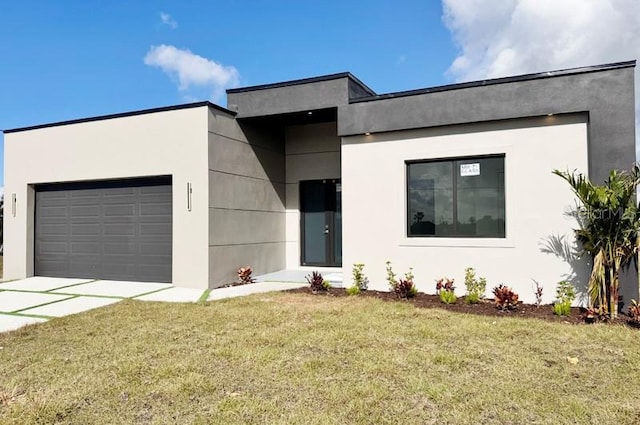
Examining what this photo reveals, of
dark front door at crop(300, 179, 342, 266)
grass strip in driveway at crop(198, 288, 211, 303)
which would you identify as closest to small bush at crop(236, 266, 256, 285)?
grass strip in driveway at crop(198, 288, 211, 303)

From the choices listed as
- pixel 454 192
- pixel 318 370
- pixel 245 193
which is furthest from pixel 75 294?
pixel 454 192

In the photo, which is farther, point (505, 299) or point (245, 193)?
point (245, 193)

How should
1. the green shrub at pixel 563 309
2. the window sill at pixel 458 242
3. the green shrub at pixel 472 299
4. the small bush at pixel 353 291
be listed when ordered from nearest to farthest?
the green shrub at pixel 563 309
the green shrub at pixel 472 299
the window sill at pixel 458 242
the small bush at pixel 353 291

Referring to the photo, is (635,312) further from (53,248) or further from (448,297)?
(53,248)

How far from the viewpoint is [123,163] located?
392 inches

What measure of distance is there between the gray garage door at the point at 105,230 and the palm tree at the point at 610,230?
8.17 metres

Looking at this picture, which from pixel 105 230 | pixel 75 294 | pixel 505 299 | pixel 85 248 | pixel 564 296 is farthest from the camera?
pixel 85 248

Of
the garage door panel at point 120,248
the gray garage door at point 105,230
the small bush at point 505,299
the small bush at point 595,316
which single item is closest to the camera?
the small bush at point 595,316

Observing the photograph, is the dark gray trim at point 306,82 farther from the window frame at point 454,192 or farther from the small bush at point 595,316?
the small bush at point 595,316

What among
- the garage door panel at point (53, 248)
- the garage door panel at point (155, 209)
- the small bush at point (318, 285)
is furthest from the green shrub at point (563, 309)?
the garage door panel at point (53, 248)

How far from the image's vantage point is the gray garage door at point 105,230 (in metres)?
9.79

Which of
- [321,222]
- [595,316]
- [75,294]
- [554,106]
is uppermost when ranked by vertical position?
[554,106]

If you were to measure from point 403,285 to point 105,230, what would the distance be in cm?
735

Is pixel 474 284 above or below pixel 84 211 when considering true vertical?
below
